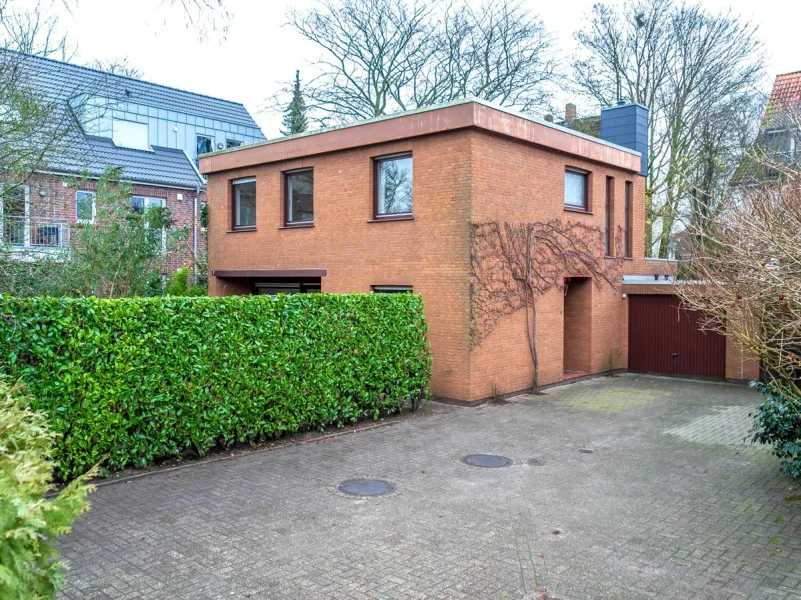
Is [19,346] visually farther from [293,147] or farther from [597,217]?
[597,217]

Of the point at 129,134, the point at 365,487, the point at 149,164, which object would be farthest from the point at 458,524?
the point at 129,134

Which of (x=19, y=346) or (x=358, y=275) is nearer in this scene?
(x=19, y=346)

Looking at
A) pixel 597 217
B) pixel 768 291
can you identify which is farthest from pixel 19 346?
pixel 597 217

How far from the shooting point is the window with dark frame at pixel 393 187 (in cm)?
1368

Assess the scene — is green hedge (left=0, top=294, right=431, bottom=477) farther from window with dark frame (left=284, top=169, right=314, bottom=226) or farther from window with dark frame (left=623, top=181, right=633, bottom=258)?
window with dark frame (left=623, top=181, right=633, bottom=258)

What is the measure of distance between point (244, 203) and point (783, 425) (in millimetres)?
13536

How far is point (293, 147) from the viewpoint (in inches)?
605

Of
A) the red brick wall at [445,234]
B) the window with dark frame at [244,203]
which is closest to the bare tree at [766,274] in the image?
the red brick wall at [445,234]

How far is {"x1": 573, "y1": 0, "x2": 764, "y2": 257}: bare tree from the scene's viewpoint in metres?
22.2

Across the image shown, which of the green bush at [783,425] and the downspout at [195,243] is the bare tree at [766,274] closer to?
the green bush at [783,425]

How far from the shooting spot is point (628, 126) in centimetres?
1864

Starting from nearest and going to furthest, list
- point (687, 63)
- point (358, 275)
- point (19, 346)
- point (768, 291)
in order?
point (768, 291) → point (19, 346) → point (358, 275) → point (687, 63)

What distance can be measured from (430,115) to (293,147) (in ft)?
13.1

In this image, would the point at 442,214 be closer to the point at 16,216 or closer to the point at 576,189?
the point at 576,189
